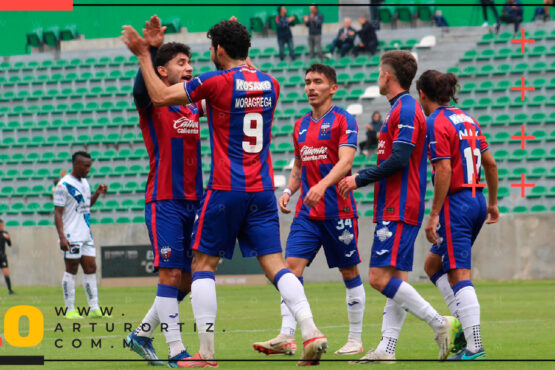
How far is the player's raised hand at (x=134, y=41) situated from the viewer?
21.2ft

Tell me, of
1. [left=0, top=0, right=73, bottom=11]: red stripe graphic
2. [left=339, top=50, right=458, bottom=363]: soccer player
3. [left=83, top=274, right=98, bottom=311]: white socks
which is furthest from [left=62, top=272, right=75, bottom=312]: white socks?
[left=0, top=0, right=73, bottom=11]: red stripe graphic

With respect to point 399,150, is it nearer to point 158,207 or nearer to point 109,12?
point 158,207

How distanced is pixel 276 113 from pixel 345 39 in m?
3.03

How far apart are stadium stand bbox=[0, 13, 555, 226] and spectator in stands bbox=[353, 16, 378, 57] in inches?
12.0

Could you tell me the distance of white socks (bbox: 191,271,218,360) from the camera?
6848mm

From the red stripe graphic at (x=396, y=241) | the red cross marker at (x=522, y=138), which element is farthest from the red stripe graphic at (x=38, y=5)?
the red stripe graphic at (x=396, y=241)

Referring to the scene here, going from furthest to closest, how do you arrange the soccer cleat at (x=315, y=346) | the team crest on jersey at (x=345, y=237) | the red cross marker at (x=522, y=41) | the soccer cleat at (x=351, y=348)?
the red cross marker at (x=522, y=41), the team crest on jersey at (x=345, y=237), the soccer cleat at (x=351, y=348), the soccer cleat at (x=315, y=346)

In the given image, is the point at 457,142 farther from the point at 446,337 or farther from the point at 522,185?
the point at 522,185

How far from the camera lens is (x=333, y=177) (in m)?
7.27

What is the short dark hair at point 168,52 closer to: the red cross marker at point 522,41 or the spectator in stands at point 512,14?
the red cross marker at point 522,41

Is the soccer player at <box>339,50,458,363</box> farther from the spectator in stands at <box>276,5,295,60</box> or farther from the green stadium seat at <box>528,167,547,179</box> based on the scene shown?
the spectator in stands at <box>276,5,295,60</box>

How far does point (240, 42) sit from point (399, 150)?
1.37 metres

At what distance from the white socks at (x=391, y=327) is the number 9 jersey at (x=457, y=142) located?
1049mm

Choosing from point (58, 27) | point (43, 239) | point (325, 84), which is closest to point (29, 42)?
point (58, 27)
